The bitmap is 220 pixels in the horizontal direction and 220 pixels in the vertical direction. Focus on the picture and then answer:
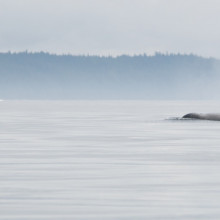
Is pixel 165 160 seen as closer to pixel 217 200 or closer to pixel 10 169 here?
pixel 10 169

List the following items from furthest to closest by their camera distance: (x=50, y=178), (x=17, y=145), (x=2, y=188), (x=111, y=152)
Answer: (x=17, y=145), (x=111, y=152), (x=50, y=178), (x=2, y=188)

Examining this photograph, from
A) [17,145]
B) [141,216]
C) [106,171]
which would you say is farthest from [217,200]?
[17,145]

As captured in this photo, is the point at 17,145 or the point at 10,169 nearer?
the point at 10,169

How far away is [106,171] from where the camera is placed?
3388 cm

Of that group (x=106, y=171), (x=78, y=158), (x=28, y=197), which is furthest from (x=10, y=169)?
(x=28, y=197)

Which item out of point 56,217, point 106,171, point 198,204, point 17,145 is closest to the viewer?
point 56,217

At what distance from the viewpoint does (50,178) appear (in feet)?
102

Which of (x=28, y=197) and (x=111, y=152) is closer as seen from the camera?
(x=28, y=197)

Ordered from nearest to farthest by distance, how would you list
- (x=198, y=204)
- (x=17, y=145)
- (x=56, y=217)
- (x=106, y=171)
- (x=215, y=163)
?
(x=56, y=217) → (x=198, y=204) → (x=106, y=171) → (x=215, y=163) → (x=17, y=145)

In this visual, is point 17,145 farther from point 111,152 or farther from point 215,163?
point 215,163

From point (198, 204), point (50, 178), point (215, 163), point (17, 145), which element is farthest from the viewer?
point (17, 145)

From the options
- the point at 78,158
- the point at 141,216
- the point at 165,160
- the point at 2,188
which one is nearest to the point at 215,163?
the point at 165,160

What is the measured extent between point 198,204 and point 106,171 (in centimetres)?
905

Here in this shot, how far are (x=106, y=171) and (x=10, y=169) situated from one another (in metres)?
3.21
